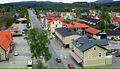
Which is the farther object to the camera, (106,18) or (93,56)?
(106,18)

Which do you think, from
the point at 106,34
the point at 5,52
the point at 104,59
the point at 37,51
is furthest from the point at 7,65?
the point at 106,34

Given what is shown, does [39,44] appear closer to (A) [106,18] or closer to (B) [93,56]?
(B) [93,56]

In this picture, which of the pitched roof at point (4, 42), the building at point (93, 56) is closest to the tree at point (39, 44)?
the building at point (93, 56)

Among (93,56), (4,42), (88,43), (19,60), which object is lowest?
(19,60)

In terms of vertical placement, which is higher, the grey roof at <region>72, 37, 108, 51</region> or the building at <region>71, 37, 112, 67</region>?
the grey roof at <region>72, 37, 108, 51</region>

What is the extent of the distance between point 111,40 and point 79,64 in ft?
57.0

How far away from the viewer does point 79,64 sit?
21656 mm

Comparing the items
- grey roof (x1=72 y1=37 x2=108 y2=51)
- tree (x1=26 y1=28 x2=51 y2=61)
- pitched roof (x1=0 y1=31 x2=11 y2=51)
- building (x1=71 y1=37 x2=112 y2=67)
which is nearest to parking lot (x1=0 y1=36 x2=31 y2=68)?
pitched roof (x1=0 y1=31 x2=11 y2=51)

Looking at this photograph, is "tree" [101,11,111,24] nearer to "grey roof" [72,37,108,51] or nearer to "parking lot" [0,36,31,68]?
"grey roof" [72,37,108,51]

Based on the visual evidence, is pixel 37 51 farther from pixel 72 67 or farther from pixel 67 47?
pixel 67 47

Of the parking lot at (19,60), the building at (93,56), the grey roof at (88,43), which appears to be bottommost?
the parking lot at (19,60)

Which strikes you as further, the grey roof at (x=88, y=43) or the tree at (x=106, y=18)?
the tree at (x=106, y=18)

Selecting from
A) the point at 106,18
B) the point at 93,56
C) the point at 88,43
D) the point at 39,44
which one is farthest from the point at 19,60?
the point at 106,18

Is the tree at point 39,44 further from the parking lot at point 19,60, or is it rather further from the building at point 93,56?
the building at point 93,56
